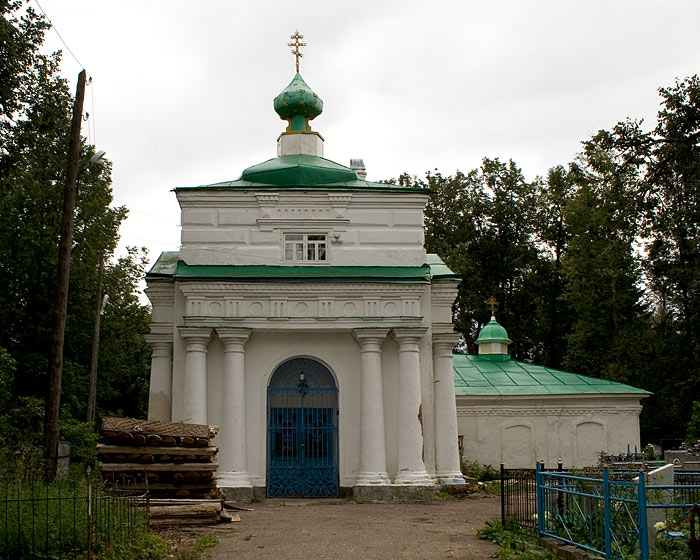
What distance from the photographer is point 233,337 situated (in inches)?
802

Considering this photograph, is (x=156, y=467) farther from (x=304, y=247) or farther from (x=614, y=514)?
(x=614, y=514)

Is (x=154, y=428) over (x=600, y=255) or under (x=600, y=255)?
under

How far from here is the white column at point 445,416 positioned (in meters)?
21.0

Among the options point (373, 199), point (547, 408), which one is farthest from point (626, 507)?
point (547, 408)

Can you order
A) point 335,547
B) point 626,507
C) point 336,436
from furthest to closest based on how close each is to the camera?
point 336,436, point 335,547, point 626,507

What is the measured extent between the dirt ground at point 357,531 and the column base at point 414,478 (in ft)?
2.56

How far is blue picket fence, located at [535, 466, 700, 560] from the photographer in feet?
28.6

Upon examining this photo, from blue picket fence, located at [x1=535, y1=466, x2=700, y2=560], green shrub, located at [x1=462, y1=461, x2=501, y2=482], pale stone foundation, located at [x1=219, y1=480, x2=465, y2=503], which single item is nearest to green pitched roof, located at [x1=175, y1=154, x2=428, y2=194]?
pale stone foundation, located at [x1=219, y1=480, x2=465, y2=503]

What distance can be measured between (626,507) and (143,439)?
28.7ft

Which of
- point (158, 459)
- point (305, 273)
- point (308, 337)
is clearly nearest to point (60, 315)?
point (158, 459)

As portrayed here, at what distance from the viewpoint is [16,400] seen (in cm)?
2884

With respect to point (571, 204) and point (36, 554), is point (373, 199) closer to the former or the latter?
point (36, 554)

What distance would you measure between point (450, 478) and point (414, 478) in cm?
110

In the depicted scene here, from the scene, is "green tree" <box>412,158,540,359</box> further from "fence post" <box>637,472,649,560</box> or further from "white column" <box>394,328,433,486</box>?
"fence post" <box>637,472,649,560</box>
